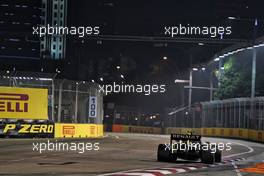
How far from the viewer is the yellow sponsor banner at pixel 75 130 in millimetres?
47031

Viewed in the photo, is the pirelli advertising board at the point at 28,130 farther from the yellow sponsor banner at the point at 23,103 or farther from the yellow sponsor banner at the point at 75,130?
the yellow sponsor banner at the point at 75,130

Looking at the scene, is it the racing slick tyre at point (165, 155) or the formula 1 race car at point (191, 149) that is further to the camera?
the racing slick tyre at point (165, 155)

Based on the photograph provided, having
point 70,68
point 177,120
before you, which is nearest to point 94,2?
point 177,120

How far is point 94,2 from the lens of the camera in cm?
6259

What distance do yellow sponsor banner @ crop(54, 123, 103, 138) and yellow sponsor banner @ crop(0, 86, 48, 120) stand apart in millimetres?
1928

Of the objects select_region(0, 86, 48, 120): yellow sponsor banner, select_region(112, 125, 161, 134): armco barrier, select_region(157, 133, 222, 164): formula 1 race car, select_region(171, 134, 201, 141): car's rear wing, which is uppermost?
select_region(0, 86, 48, 120): yellow sponsor banner

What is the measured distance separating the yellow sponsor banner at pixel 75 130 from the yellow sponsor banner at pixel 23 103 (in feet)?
6.32

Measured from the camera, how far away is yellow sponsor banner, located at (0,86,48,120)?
44344mm

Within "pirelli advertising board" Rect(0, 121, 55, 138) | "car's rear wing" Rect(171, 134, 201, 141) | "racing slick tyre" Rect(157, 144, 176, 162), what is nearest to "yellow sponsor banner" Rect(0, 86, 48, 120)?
"pirelli advertising board" Rect(0, 121, 55, 138)

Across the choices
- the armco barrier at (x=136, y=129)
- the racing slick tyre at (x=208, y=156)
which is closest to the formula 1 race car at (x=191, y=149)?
the racing slick tyre at (x=208, y=156)

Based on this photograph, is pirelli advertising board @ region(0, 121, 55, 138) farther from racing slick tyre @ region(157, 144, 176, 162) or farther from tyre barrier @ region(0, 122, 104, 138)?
racing slick tyre @ region(157, 144, 176, 162)

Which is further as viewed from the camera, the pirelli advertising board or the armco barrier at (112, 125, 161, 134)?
the armco barrier at (112, 125, 161, 134)

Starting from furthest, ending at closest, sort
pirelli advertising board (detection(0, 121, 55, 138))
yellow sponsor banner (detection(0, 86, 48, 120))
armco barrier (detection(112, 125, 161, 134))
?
armco barrier (detection(112, 125, 161, 134)) < yellow sponsor banner (detection(0, 86, 48, 120)) < pirelli advertising board (detection(0, 121, 55, 138))

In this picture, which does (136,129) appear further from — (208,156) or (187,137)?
(208,156)
